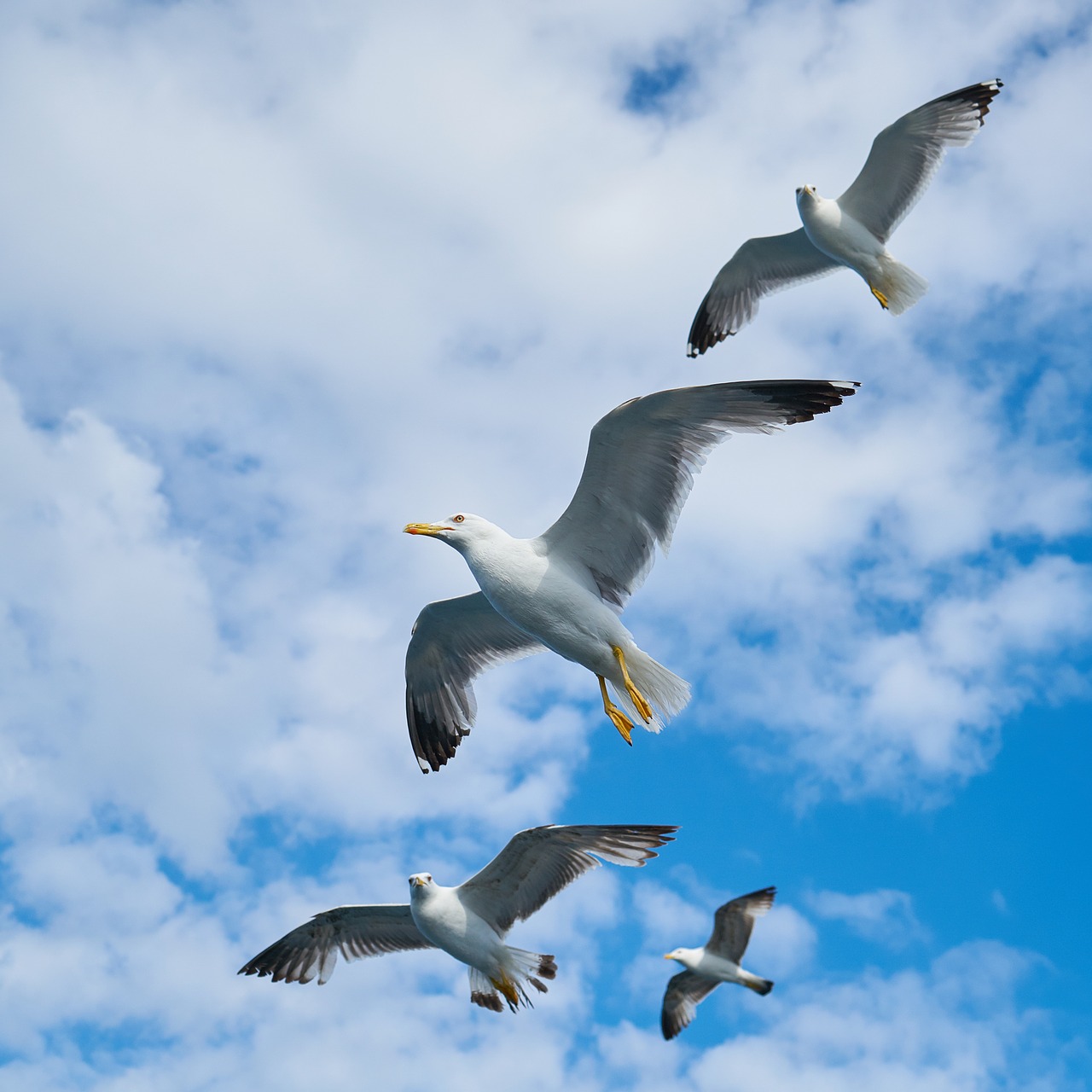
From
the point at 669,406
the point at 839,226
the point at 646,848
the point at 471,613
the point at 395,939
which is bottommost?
the point at 646,848

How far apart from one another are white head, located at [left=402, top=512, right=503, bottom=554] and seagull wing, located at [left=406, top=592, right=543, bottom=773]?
1.68m

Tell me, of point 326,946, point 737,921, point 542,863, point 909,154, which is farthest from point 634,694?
point 909,154

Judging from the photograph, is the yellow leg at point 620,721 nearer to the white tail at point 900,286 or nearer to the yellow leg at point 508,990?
the yellow leg at point 508,990

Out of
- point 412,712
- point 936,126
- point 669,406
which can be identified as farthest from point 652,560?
point 936,126

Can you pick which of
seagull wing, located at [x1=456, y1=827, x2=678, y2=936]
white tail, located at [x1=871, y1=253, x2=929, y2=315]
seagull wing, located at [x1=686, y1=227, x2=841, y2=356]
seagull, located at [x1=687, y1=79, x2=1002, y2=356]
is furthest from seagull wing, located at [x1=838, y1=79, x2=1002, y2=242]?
seagull wing, located at [x1=456, y1=827, x2=678, y2=936]

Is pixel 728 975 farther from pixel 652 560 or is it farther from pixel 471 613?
pixel 652 560

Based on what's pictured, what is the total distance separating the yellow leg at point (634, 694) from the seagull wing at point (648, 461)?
0.42 meters

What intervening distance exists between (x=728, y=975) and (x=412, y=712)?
6144mm

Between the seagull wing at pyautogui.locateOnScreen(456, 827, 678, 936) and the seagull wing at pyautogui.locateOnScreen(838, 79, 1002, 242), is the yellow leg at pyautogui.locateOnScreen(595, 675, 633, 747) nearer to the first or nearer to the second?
the seagull wing at pyautogui.locateOnScreen(456, 827, 678, 936)

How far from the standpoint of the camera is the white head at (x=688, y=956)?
49.0 feet

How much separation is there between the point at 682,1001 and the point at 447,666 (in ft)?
21.9

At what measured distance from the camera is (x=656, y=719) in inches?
347

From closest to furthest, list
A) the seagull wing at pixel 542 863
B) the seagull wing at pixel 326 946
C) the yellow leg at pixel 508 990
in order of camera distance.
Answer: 1. the seagull wing at pixel 542 863
2. the yellow leg at pixel 508 990
3. the seagull wing at pixel 326 946

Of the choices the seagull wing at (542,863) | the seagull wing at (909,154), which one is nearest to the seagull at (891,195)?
the seagull wing at (909,154)
